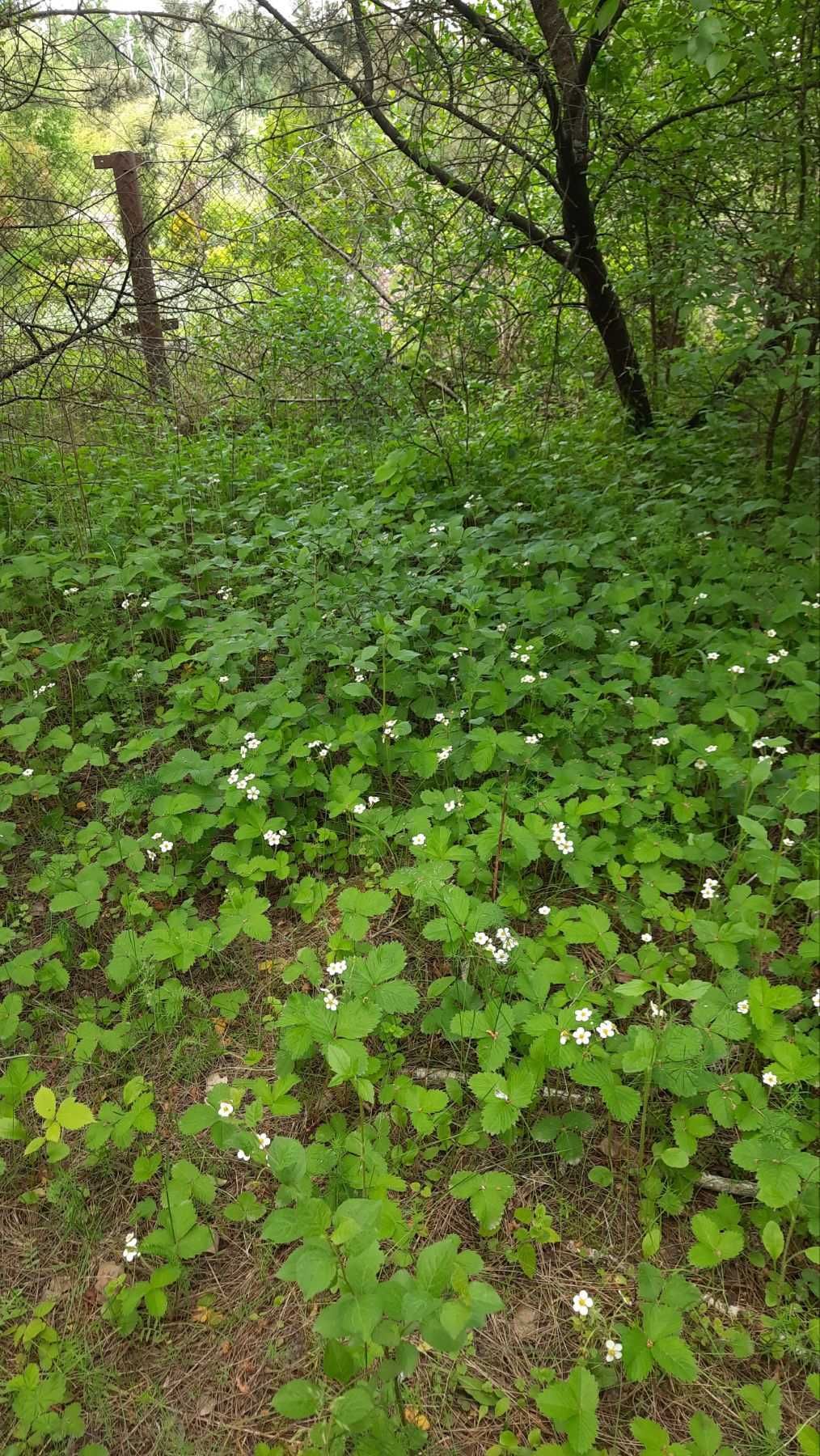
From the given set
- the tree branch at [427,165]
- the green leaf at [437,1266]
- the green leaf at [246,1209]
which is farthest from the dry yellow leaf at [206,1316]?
the tree branch at [427,165]

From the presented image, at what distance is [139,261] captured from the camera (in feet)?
14.3

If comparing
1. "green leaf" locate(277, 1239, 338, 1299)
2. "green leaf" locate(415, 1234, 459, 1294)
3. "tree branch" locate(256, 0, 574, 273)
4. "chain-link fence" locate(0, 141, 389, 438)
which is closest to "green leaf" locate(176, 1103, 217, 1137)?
"green leaf" locate(277, 1239, 338, 1299)

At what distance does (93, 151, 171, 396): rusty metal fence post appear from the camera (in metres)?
4.27

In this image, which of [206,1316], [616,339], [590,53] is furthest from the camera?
[616,339]

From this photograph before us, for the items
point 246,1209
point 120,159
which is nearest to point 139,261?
point 120,159

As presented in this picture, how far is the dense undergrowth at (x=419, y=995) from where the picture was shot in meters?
1.52

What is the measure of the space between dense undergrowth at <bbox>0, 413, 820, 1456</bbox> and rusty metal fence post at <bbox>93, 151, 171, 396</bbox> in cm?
156

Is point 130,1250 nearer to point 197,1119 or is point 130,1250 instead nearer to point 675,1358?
point 197,1119

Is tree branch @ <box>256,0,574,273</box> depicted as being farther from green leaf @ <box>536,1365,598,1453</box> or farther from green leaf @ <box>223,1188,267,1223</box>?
green leaf @ <box>536,1365,598,1453</box>

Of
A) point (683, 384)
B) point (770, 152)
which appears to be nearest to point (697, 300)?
point (770, 152)

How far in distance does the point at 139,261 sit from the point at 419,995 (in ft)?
14.1

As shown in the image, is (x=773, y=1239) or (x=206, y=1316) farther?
(x=206, y=1316)

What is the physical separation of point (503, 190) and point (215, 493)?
2369 mm

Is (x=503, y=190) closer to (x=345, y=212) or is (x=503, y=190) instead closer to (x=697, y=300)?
(x=697, y=300)
